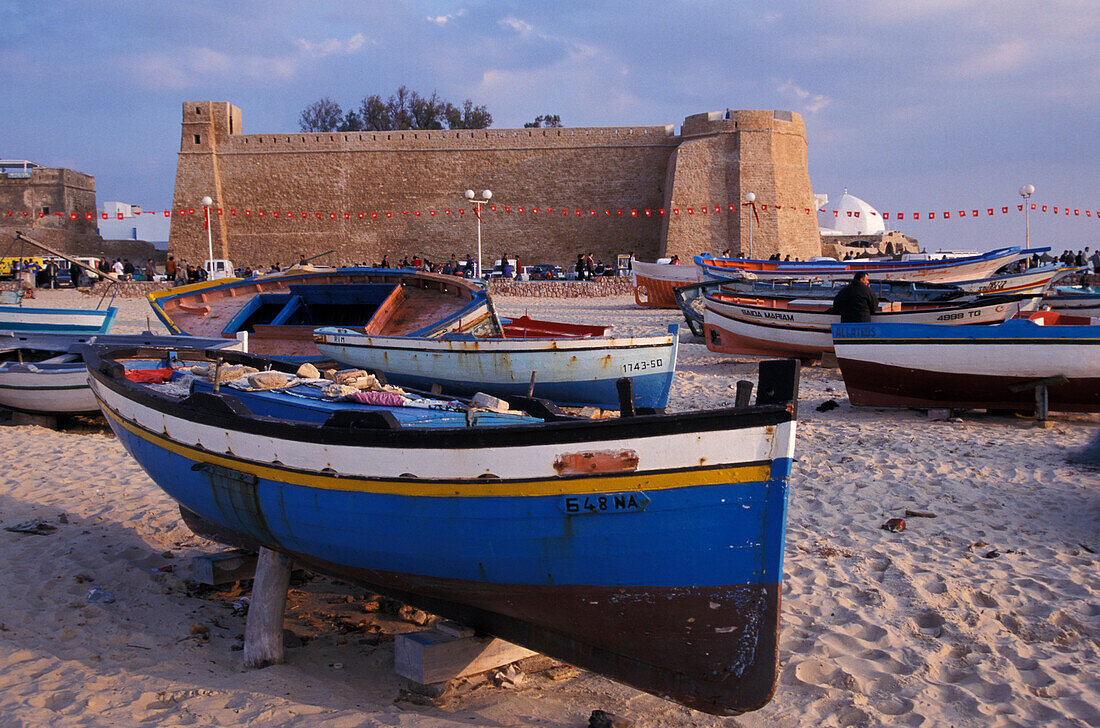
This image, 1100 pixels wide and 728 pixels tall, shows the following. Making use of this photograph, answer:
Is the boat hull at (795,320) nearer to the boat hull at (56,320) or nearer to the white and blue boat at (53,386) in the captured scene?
the white and blue boat at (53,386)

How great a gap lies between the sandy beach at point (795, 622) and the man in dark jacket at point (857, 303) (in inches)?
131

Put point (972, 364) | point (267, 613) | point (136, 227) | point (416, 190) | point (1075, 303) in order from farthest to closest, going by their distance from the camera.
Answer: point (136, 227)
point (416, 190)
point (1075, 303)
point (972, 364)
point (267, 613)

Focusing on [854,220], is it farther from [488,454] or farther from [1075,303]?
[488,454]

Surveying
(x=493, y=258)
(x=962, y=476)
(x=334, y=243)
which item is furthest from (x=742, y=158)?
(x=962, y=476)

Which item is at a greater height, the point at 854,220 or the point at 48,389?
the point at 854,220

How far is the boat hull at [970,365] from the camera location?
7.47 metres

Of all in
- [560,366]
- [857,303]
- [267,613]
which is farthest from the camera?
[857,303]

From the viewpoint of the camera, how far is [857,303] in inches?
373

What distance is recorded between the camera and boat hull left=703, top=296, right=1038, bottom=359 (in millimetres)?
10422

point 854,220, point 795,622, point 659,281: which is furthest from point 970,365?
point 854,220

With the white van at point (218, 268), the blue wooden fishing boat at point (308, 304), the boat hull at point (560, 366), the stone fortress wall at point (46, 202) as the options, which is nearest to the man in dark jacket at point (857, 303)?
the boat hull at point (560, 366)

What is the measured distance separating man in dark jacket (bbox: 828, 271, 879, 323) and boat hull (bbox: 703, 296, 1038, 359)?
526 millimetres

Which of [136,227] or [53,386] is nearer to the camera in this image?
[53,386]

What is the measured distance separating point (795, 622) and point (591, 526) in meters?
1.33
